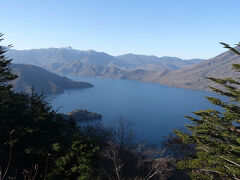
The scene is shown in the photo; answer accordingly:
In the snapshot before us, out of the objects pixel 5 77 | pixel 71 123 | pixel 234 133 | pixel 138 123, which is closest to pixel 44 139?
pixel 71 123

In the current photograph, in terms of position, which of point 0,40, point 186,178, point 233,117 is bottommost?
point 186,178

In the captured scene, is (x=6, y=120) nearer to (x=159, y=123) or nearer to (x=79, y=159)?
(x=79, y=159)

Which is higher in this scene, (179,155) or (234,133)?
(234,133)

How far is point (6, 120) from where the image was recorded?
19.1m

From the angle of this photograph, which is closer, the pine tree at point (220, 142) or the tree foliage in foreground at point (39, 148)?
the pine tree at point (220, 142)

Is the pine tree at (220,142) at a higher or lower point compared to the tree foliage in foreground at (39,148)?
higher

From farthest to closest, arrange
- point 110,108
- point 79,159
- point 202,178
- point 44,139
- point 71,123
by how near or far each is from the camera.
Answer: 1. point 110,108
2. point 71,123
3. point 44,139
4. point 79,159
5. point 202,178

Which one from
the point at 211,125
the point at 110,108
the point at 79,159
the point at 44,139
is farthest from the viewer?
the point at 110,108

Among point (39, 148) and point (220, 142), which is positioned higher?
point (220, 142)

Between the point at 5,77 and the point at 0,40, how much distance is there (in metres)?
5.63

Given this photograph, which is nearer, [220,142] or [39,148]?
[220,142]

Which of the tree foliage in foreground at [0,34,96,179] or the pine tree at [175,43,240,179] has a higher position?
the pine tree at [175,43,240,179]

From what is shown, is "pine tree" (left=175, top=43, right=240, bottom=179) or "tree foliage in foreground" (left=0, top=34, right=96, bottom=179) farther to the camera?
"tree foliage in foreground" (left=0, top=34, right=96, bottom=179)

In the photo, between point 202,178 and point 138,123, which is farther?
point 138,123
